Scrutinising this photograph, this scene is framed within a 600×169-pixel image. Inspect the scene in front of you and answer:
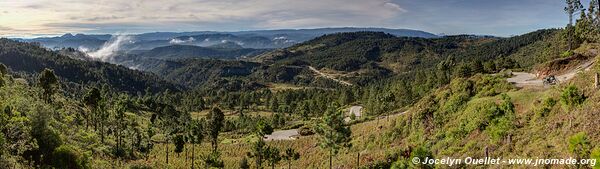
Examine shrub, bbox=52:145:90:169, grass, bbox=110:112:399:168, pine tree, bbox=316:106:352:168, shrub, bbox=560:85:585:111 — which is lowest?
grass, bbox=110:112:399:168

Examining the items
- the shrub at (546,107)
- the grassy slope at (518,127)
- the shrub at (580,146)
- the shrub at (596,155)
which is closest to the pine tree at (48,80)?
the grassy slope at (518,127)

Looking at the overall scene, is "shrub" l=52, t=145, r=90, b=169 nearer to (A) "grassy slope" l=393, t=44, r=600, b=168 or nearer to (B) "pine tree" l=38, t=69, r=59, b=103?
(B) "pine tree" l=38, t=69, r=59, b=103

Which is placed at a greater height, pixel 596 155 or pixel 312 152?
pixel 596 155

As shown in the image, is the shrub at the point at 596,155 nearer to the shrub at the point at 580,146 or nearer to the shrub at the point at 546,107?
the shrub at the point at 580,146

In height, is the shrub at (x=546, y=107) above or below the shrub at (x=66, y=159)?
above

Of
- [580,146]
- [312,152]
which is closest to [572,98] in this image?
[580,146]

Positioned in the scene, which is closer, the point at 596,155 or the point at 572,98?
the point at 596,155

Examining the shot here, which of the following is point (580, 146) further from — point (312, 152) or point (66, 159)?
point (312, 152)

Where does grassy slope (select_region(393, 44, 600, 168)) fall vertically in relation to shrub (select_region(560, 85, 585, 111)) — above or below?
below

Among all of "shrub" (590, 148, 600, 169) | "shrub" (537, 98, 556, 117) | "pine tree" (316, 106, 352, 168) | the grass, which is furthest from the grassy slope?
"pine tree" (316, 106, 352, 168)

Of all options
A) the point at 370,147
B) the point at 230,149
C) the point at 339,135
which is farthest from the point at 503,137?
the point at 230,149

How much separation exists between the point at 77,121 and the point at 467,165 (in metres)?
96.0

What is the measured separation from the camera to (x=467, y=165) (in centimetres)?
3603

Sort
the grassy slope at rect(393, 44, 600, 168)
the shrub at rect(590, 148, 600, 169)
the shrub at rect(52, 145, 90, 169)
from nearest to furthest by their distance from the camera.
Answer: the shrub at rect(590, 148, 600, 169) → the grassy slope at rect(393, 44, 600, 168) → the shrub at rect(52, 145, 90, 169)
